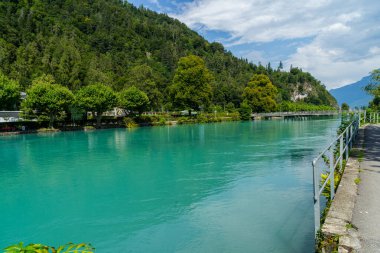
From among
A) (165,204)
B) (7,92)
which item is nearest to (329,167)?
(165,204)

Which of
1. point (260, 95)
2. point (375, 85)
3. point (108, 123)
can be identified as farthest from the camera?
point (260, 95)

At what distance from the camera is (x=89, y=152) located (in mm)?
28516

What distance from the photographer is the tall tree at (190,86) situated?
77.4 m

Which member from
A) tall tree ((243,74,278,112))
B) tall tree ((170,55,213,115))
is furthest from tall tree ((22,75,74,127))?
tall tree ((243,74,278,112))

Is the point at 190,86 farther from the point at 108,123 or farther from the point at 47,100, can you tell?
the point at 47,100

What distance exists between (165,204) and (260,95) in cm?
8625

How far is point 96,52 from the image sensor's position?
140875 mm

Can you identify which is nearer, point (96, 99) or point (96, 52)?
point (96, 99)

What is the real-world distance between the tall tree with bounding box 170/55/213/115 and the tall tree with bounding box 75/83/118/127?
19226 millimetres

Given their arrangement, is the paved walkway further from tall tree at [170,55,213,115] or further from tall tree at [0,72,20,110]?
tall tree at [170,55,213,115]

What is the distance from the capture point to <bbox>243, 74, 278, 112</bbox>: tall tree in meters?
95.0

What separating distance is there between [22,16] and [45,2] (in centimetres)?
4020

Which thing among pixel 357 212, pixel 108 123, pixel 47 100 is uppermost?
pixel 47 100

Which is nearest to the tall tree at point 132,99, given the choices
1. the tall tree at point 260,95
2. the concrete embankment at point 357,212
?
the tall tree at point 260,95
